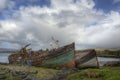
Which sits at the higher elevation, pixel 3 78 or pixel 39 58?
pixel 39 58

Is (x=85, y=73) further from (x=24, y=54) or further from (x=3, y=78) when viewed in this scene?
(x=24, y=54)

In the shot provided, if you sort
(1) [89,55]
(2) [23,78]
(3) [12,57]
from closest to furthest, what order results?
(2) [23,78], (1) [89,55], (3) [12,57]

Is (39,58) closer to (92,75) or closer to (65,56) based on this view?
(65,56)

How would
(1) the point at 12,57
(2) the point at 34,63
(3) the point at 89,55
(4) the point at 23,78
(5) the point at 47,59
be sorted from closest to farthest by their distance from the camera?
(4) the point at 23,78 < (3) the point at 89,55 < (5) the point at 47,59 < (2) the point at 34,63 < (1) the point at 12,57

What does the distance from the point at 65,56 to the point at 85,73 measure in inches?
765

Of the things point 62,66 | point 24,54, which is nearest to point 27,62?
point 24,54

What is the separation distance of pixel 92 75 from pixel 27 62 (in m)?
28.7

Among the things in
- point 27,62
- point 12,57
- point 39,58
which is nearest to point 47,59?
point 39,58

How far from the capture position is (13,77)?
93.1 feet

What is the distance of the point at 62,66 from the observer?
4147cm

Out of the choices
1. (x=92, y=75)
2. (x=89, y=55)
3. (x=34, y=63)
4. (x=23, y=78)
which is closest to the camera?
(x=92, y=75)

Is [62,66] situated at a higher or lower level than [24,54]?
lower

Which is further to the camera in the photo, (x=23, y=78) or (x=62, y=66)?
(x=62, y=66)

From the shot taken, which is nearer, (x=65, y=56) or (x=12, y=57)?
(x=65, y=56)
